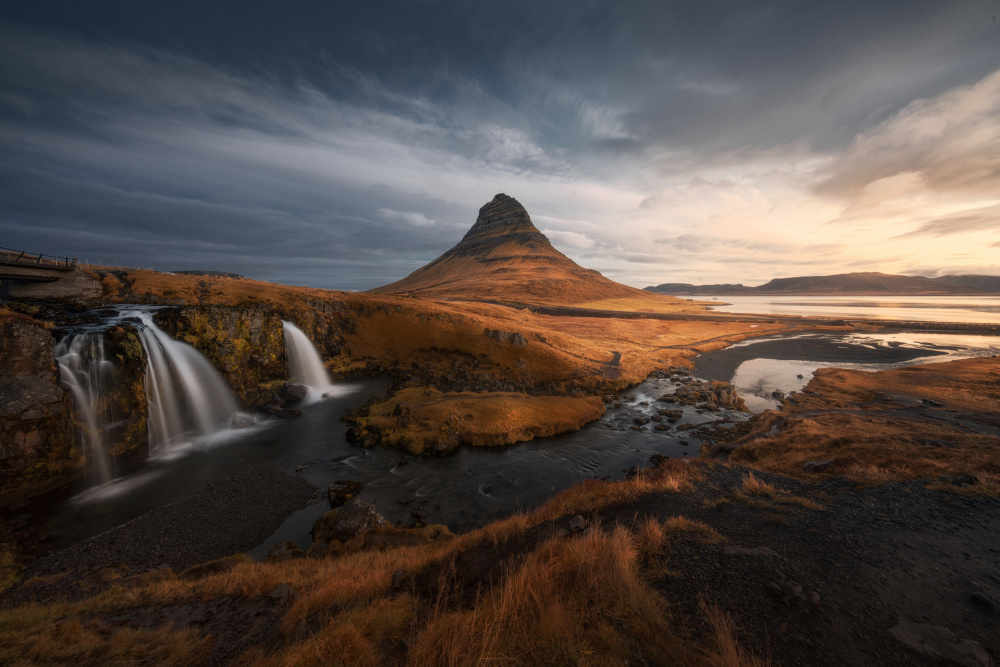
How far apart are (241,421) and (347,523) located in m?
14.0

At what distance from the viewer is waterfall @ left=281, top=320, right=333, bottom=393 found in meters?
26.9

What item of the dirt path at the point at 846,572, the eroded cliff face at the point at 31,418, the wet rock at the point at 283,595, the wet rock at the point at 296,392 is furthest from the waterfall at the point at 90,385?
the dirt path at the point at 846,572

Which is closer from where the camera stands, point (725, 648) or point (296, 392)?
point (725, 648)

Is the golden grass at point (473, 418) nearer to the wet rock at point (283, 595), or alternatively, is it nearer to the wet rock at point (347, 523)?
the wet rock at point (347, 523)

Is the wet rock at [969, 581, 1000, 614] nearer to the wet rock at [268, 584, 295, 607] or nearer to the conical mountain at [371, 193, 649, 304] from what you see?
the wet rock at [268, 584, 295, 607]

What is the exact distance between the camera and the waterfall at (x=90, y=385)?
1395 cm

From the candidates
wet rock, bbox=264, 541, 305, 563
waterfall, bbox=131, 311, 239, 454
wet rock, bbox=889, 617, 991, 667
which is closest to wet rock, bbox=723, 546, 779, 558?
wet rock, bbox=889, 617, 991, 667

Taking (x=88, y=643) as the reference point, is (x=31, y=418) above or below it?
above

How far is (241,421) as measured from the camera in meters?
19.8

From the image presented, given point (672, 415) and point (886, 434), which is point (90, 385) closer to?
point (672, 415)

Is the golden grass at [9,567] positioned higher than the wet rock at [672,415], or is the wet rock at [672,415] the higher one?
the golden grass at [9,567]

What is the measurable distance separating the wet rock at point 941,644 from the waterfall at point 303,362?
97.5 ft

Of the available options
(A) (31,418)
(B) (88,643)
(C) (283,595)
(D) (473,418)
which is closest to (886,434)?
(D) (473,418)

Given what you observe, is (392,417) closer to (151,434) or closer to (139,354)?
(151,434)
